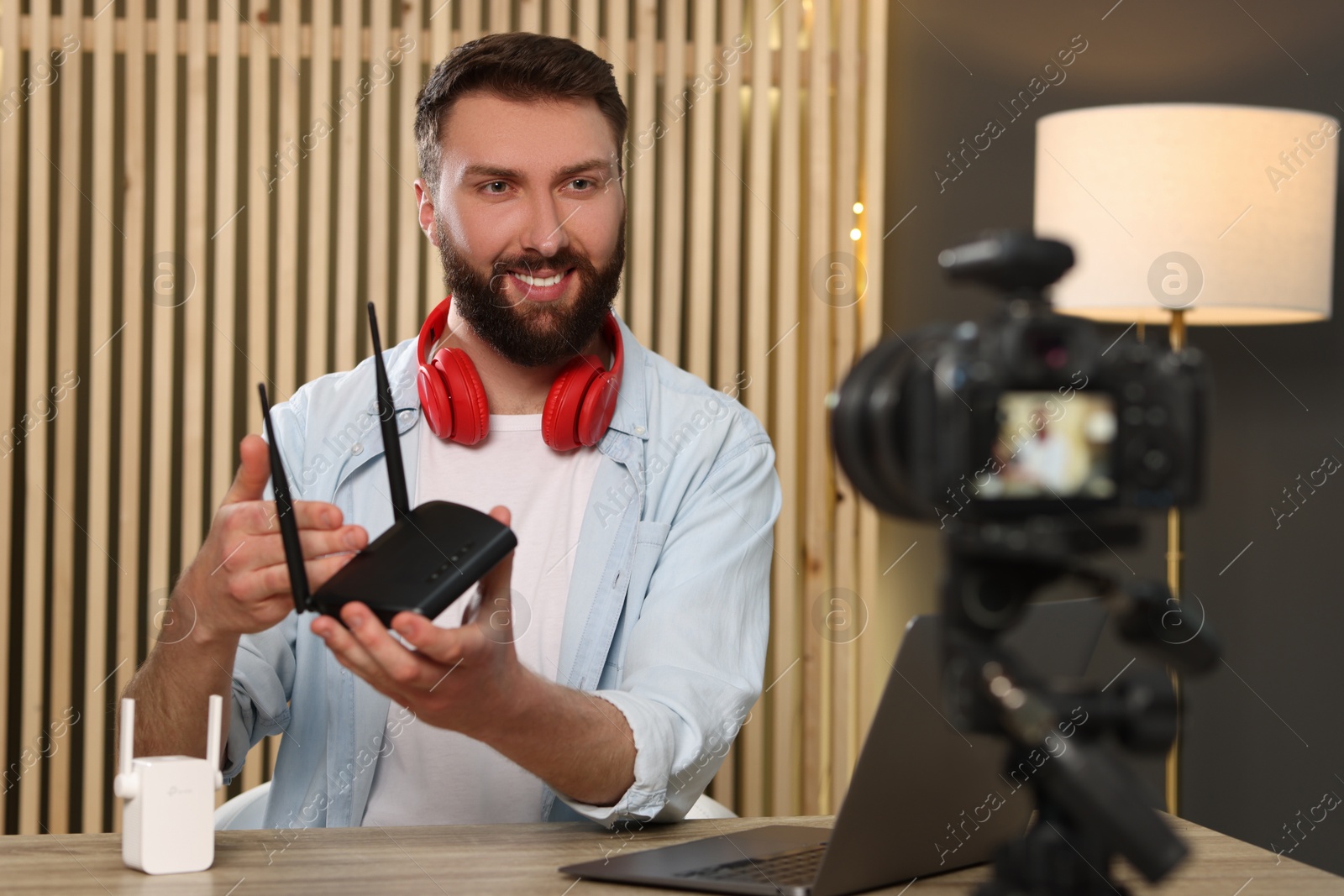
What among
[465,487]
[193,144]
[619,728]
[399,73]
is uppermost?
[399,73]

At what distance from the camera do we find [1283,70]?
2.21 m

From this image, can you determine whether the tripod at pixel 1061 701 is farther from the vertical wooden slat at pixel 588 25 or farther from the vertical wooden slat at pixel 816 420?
the vertical wooden slat at pixel 588 25

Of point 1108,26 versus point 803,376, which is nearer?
point 1108,26

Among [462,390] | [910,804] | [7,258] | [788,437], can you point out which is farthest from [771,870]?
[7,258]

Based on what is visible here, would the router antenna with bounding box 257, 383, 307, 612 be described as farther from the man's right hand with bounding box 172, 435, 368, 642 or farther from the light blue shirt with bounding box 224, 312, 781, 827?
the light blue shirt with bounding box 224, 312, 781, 827

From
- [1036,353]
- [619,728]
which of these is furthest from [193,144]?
[1036,353]

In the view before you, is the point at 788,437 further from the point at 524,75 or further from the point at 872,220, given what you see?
the point at 524,75

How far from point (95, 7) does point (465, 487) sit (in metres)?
1.78

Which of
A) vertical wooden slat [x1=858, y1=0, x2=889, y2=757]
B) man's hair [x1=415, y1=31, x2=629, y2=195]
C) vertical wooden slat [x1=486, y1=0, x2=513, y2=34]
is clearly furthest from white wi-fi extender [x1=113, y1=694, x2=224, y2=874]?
vertical wooden slat [x1=486, y1=0, x2=513, y2=34]

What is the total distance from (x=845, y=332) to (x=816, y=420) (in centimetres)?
21

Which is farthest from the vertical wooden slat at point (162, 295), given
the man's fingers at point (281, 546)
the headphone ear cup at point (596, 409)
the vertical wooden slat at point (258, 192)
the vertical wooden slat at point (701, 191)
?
the man's fingers at point (281, 546)

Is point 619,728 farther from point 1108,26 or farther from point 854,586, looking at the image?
point 1108,26

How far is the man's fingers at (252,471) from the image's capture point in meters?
1.13

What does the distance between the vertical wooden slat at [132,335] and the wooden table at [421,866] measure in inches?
65.8
